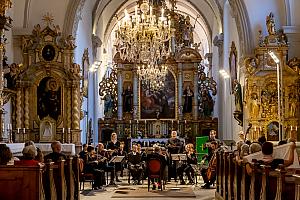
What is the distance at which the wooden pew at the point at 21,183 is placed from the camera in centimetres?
779

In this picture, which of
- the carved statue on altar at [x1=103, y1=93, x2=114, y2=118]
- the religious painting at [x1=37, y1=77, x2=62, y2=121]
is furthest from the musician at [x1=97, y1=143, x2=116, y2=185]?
the carved statue on altar at [x1=103, y1=93, x2=114, y2=118]

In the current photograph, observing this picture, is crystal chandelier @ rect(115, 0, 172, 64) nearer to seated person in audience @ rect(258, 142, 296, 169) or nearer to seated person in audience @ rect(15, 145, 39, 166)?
seated person in audience @ rect(258, 142, 296, 169)

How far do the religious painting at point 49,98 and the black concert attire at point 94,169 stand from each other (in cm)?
442

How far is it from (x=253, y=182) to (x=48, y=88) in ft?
41.2

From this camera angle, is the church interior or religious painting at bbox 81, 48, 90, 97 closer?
the church interior

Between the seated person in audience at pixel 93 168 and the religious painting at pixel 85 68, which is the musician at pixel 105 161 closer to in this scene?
the seated person in audience at pixel 93 168

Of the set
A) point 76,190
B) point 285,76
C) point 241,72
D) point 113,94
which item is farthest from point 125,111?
point 76,190

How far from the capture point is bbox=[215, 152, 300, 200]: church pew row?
6.79m

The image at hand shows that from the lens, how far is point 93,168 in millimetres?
15969

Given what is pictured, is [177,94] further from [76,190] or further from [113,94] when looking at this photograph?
[76,190]

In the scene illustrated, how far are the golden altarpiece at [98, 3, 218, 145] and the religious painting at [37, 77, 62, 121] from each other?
31.6 ft

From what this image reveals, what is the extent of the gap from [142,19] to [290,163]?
10912mm

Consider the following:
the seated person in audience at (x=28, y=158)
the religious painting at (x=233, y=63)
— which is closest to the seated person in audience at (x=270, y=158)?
the seated person in audience at (x=28, y=158)

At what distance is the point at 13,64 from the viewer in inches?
756
